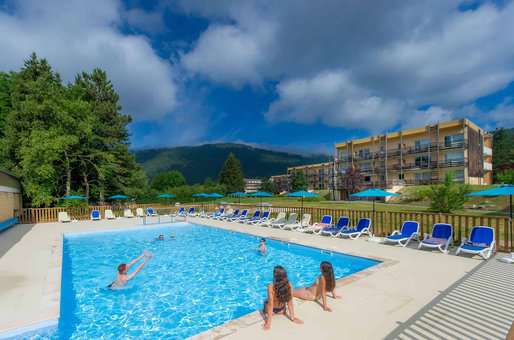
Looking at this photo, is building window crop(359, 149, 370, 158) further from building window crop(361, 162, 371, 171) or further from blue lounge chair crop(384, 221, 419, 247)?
blue lounge chair crop(384, 221, 419, 247)

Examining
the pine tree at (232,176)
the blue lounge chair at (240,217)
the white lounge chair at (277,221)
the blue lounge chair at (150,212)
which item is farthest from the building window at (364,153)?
the blue lounge chair at (150,212)

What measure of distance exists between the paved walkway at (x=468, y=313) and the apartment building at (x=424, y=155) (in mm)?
34604

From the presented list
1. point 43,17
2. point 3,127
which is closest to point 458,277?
point 43,17

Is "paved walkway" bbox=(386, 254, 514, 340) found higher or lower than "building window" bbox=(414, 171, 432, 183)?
lower

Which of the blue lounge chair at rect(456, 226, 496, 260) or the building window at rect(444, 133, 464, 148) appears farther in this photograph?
the building window at rect(444, 133, 464, 148)

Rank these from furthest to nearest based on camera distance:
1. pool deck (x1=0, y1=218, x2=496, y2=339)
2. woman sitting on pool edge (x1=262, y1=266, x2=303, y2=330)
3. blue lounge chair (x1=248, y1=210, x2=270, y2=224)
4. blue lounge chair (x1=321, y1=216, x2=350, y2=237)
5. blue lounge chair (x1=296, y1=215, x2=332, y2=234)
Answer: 1. blue lounge chair (x1=248, y1=210, x2=270, y2=224)
2. blue lounge chair (x1=296, y1=215, x2=332, y2=234)
3. blue lounge chair (x1=321, y1=216, x2=350, y2=237)
4. woman sitting on pool edge (x1=262, y1=266, x2=303, y2=330)
5. pool deck (x1=0, y1=218, x2=496, y2=339)

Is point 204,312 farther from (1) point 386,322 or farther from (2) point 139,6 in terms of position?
(2) point 139,6

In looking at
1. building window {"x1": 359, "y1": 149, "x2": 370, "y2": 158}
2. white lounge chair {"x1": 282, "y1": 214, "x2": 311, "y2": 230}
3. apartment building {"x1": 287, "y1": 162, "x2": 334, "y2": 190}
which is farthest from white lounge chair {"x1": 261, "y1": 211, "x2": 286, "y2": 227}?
apartment building {"x1": 287, "y1": 162, "x2": 334, "y2": 190}

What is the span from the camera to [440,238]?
8281mm

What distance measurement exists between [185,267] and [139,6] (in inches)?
667

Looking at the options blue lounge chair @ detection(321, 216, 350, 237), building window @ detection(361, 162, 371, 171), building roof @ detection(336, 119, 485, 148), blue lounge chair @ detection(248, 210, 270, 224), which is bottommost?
blue lounge chair @ detection(248, 210, 270, 224)

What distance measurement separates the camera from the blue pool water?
4.73 m

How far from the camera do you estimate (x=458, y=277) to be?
5.58 meters

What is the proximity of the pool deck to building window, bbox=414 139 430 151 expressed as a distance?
3373cm
